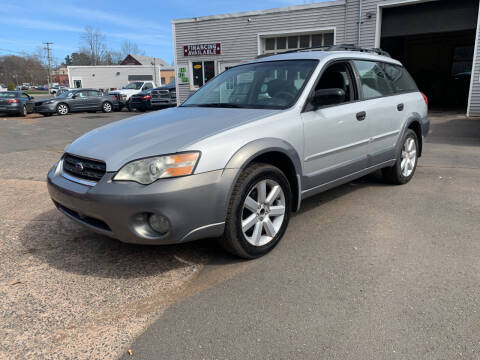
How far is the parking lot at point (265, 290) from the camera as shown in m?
2.20

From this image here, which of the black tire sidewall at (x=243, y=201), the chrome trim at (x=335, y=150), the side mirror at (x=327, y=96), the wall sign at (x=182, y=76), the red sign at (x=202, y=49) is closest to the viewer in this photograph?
the black tire sidewall at (x=243, y=201)

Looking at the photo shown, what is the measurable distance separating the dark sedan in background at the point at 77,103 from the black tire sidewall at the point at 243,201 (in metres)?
19.4

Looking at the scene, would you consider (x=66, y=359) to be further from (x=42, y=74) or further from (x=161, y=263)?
(x=42, y=74)

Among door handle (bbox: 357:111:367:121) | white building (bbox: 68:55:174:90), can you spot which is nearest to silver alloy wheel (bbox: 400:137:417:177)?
door handle (bbox: 357:111:367:121)

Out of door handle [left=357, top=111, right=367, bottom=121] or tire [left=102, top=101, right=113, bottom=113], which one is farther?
tire [left=102, top=101, right=113, bottom=113]

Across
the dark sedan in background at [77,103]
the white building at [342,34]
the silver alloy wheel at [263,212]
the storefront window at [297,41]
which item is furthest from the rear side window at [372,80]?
the dark sedan in background at [77,103]

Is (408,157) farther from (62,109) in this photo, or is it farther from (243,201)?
(62,109)

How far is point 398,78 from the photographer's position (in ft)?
16.7

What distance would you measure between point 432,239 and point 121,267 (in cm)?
277

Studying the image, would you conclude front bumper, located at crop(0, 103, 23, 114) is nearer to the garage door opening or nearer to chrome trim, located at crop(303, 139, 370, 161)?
the garage door opening

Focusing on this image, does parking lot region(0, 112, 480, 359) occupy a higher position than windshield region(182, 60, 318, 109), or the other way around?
windshield region(182, 60, 318, 109)

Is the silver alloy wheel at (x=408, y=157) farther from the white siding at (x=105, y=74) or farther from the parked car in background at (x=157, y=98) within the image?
the white siding at (x=105, y=74)

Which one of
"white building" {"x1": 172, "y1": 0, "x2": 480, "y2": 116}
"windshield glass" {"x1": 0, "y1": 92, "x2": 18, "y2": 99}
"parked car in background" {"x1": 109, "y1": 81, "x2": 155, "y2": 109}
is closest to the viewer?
"white building" {"x1": 172, "y1": 0, "x2": 480, "y2": 116}

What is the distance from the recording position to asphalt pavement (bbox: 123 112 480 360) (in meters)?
2.16
